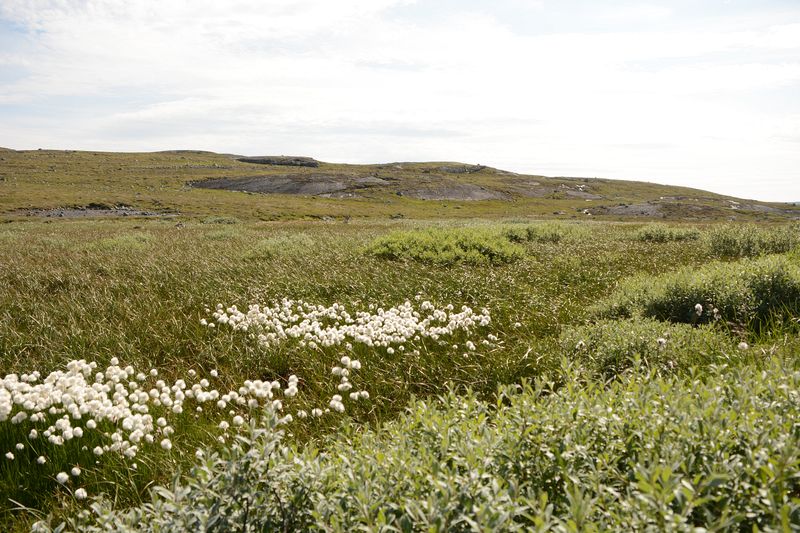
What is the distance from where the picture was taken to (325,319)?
26.6ft

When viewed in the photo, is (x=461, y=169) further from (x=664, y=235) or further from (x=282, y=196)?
(x=664, y=235)

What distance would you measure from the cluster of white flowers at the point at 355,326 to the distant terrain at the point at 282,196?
52080mm

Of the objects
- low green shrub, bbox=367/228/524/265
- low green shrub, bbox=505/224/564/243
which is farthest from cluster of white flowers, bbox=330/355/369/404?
low green shrub, bbox=505/224/564/243

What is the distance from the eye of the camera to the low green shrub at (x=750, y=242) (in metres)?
13.0

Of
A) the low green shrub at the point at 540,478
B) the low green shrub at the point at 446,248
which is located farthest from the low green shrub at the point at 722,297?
the low green shrub at the point at 446,248

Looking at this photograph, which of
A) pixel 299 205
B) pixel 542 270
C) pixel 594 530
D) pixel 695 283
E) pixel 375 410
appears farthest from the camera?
pixel 299 205

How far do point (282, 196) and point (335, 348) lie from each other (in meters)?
89.6

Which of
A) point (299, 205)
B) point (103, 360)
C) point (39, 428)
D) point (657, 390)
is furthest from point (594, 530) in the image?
point (299, 205)

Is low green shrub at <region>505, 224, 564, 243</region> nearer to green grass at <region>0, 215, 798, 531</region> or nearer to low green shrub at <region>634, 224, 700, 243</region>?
low green shrub at <region>634, 224, 700, 243</region>

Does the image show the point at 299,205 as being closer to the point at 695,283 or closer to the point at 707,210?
the point at 695,283

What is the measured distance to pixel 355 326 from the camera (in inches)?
277

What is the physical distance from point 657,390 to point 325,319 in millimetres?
5954

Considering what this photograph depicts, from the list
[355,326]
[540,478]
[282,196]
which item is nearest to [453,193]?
[282,196]

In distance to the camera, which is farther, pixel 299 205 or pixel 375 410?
pixel 299 205
